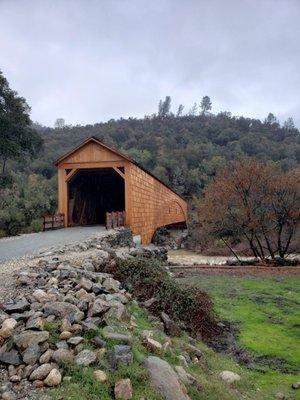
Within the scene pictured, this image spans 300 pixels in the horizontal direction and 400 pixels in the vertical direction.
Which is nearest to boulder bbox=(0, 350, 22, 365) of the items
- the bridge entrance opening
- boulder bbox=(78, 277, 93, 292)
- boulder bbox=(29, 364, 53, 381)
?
boulder bbox=(29, 364, 53, 381)

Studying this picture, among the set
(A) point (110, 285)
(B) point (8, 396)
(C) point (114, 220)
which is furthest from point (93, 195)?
(B) point (8, 396)

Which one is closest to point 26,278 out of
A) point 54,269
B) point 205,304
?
point 54,269

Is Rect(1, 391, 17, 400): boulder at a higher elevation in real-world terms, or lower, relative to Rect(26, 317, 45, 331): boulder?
lower

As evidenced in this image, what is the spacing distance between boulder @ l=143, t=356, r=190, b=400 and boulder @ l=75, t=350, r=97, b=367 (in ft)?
1.80

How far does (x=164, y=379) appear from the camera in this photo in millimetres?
3949

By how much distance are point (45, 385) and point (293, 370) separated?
341cm

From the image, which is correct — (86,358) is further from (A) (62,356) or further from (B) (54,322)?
(B) (54,322)

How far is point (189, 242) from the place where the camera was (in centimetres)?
3256

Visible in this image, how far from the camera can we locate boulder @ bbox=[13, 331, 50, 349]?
3963mm

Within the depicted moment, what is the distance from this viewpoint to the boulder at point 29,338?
396 centimetres

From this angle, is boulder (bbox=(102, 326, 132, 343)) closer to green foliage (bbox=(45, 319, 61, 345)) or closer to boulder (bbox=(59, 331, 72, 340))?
boulder (bbox=(59, 331, 72, 340))

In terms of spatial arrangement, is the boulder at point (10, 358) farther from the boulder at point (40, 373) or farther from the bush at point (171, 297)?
the bush at point (171, 297)

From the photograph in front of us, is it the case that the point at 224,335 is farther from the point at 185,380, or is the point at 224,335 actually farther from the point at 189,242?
the point at 189,242

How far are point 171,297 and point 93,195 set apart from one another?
15508 mm
